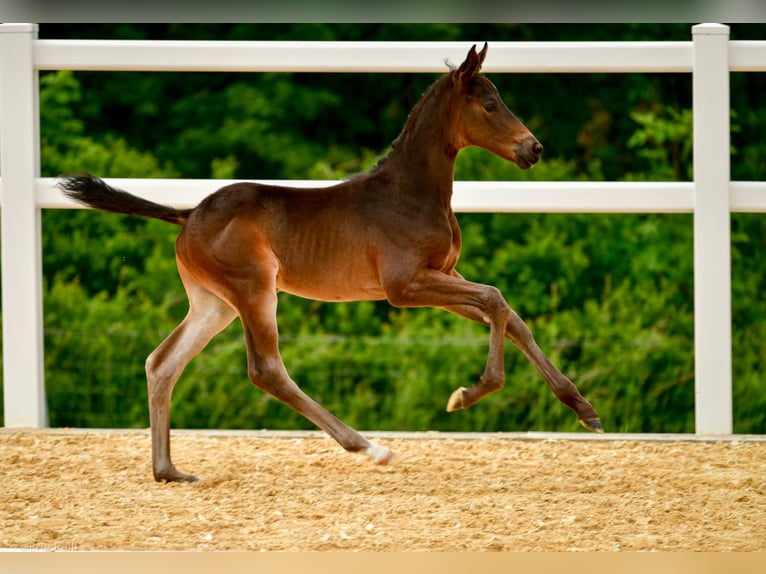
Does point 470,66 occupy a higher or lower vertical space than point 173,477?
higher

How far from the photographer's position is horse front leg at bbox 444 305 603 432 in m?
4.37

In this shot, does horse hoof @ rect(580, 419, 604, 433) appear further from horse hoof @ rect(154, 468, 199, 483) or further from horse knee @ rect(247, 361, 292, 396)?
horse hoof @ rect(154, 468, 199, 483)

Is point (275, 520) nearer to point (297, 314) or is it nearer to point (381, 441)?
point (381, 441)

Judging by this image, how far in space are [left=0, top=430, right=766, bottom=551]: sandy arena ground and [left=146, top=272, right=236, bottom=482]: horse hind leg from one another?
0.40 ft

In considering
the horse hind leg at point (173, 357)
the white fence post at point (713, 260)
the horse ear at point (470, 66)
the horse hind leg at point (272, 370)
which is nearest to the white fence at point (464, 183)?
the white fence post at point (713, 260)

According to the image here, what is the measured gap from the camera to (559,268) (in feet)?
32.1

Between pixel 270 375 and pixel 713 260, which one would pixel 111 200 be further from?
pixel 713 260

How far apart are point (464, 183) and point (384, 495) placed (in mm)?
2144

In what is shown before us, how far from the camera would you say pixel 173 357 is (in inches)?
195

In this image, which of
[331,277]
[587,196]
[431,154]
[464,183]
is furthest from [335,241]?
[587,196]

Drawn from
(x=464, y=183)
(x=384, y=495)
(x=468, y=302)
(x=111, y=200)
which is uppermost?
(x=464, y=183)

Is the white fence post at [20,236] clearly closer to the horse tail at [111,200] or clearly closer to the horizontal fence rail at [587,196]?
the horizontal fence rail at [587,196]

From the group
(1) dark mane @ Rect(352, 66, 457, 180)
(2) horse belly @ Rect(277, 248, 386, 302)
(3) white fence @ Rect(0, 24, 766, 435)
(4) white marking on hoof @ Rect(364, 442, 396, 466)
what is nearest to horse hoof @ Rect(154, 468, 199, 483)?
(4) white marking on hoof @ Rect(364, 442, 396, 466)

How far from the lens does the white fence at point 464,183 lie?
6059 millimetres
